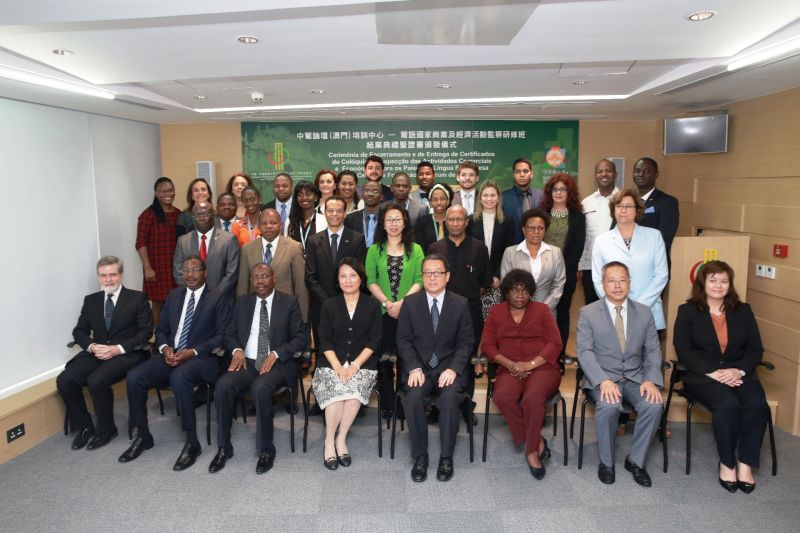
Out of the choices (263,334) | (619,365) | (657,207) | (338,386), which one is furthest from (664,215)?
(263,334)

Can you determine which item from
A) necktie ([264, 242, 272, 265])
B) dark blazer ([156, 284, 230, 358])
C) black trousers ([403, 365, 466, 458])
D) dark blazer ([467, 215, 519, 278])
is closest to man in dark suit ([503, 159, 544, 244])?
dark blazer ([467, 215, 519, 278])

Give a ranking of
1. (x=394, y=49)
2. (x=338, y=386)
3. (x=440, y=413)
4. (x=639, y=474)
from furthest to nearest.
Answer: (x=338, y=386) → (x=440, y=413) → (x=639, y=474) → (x=394, y=49)

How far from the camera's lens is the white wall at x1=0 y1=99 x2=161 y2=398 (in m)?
4.68

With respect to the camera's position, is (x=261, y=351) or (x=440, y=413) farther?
(x=261, y=351)

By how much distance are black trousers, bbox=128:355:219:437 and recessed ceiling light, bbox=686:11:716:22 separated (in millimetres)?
3839

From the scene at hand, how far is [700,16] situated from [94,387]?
4.66 meters

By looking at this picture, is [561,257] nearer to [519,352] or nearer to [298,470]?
[519,352]

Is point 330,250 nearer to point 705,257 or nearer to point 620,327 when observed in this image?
point 620,327

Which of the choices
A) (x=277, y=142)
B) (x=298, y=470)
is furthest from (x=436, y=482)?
(x=277, y=142)

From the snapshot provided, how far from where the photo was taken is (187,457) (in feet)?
12.8

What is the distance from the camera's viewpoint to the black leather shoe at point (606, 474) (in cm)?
362

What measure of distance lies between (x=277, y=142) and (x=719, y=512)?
6.08 metres

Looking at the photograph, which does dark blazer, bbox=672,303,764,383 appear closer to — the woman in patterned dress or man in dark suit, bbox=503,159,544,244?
man in dark suit, bbox=503,159,544,244

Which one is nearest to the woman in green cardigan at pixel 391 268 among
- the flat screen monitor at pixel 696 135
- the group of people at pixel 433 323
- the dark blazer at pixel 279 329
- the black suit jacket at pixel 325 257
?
the group of people at pixel 433 323
